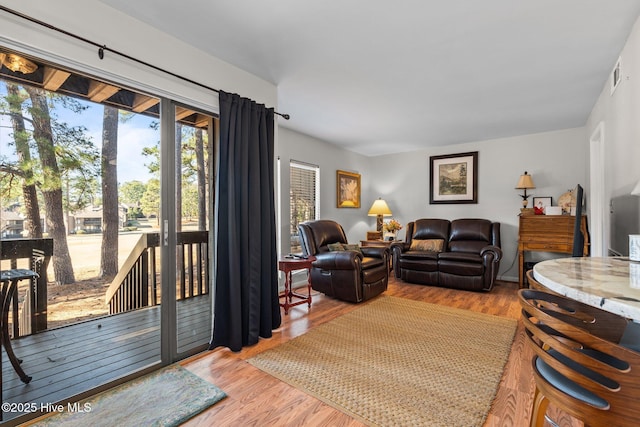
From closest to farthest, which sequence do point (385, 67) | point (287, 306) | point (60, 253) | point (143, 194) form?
1. point (60, 253)
2. point (143, 194)
3. point (385, 67)
4. point (287, 306)

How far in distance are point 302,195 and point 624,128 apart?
377cm

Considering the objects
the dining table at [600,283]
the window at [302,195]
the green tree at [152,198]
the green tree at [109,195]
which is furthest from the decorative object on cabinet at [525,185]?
the green tree at [109,195]

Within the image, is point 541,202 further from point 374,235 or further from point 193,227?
point 193,227

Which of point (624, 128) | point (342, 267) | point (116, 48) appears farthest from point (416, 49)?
point (342, 267)

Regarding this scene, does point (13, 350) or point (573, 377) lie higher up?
point (573, 377)

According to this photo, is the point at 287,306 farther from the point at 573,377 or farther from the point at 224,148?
the point at 573,377

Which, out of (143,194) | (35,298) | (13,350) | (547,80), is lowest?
(13,350)

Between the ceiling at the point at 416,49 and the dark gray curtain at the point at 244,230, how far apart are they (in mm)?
558

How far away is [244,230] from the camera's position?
102 inches

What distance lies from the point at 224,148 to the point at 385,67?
63.2 inches

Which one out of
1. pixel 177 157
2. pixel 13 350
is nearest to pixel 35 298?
pixel 13 350

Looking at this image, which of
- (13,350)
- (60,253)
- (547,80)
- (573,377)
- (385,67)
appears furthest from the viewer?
(547,80)

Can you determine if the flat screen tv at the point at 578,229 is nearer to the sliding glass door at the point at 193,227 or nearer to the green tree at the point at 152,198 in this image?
the sliding glass door at the point at 193,227

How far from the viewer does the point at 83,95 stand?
2037 millimetres
